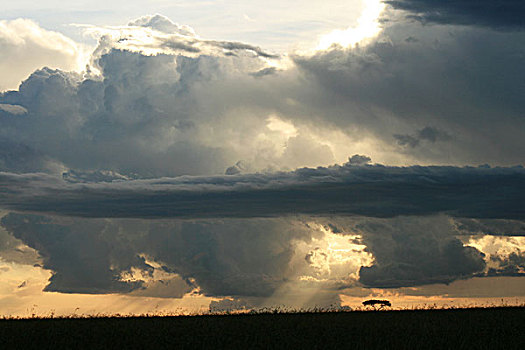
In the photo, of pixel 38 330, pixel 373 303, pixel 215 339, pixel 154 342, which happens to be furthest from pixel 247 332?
pixel 373 303

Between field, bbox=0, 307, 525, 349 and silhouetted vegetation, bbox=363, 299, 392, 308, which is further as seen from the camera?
silhouetted vegetation, bbox=363, 299, 392, 308

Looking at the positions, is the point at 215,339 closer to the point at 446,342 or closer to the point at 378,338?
the point at 378,338

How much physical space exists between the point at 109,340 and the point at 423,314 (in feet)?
129

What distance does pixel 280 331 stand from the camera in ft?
210

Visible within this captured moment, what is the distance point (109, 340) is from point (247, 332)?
12699 millimetres

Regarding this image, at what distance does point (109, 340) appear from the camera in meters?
58.9

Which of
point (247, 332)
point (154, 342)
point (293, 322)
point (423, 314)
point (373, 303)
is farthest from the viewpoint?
point (373, 303)

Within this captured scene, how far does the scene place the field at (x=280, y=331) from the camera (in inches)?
2207

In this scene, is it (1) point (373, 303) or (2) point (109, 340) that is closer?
(2) point (109, 340)

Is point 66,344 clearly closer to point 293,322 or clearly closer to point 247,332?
point 247,332

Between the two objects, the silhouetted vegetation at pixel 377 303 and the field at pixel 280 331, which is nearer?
the field at pixel 280 331

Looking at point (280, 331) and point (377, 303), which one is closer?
point (280, 331)

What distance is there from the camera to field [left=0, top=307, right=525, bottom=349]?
184 feet

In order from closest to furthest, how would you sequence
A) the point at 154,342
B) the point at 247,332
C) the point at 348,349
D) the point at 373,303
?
the point at 348,349
the point at 154,342
the point at 247,332
the point at 373,303
